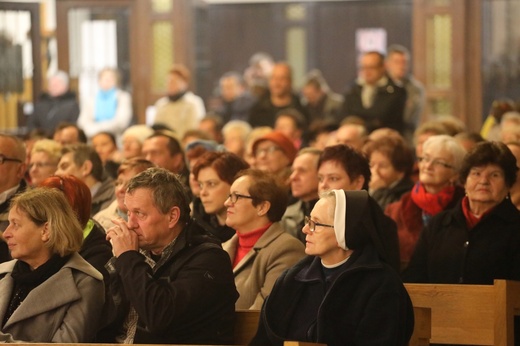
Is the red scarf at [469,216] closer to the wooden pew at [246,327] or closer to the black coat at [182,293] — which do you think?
the wooden pew at [246,327]

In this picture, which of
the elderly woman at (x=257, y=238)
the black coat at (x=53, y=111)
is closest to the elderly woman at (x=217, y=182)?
the elderly woman at (x=257, y=238)

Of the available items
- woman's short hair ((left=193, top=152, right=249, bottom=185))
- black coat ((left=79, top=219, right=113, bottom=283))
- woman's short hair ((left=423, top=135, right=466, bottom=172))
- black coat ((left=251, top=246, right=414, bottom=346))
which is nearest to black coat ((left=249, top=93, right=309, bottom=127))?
woman's short hair ((left=423, top=135, right=466, bottom=172))

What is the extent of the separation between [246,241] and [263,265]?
280 millimetres

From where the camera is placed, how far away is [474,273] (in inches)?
259

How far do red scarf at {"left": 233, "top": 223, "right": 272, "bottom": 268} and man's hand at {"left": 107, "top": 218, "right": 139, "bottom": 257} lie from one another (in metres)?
1.33

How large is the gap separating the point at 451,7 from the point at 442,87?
1.08 m

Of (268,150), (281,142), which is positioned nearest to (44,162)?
(268,150)

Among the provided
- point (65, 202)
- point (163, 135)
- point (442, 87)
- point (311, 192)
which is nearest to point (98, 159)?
point (163, 135)

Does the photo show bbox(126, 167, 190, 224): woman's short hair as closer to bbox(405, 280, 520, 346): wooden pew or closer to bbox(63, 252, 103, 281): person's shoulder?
bbox(63, 252, 103, 281): person's shoulder

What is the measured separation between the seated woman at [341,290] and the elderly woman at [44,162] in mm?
3788

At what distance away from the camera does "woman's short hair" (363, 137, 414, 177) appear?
27.2 feet

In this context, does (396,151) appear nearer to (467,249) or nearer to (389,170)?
(389,170)

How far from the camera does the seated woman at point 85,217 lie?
20.1ft

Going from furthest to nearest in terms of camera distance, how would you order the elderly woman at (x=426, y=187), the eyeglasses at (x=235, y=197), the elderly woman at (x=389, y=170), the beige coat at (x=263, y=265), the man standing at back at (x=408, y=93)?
1. the man standing at back at (x=408, y=93)
2. the elderly woman at (x=389, y=170)
3. the elderly woman at (x=426, y=187)
4. the eyeglasses at (x=235, y=197)
5. the beige coat at (x=263, y=265)
